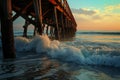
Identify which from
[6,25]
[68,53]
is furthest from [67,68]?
[6,25]

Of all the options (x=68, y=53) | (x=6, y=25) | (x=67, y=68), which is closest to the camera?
(x=67, y=68)

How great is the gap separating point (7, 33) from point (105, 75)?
3204 millimetres

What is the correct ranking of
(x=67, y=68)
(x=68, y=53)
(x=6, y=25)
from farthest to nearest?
(x=68, y=53) → (x=6, y=25) → (x=67, y=68)

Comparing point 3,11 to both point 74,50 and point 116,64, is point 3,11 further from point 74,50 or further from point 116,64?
point 116,64

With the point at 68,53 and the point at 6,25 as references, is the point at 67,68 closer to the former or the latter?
the point at 68,53

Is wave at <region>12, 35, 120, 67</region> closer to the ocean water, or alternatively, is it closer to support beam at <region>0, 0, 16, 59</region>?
the ocean water

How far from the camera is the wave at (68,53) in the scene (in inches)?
263

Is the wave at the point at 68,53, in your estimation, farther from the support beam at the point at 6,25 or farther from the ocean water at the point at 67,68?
the support beam at the point at 6,25

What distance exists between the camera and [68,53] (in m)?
7.68

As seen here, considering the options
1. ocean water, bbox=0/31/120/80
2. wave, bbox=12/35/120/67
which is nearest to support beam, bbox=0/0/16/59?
ocean water, bbox=0/31/120/80


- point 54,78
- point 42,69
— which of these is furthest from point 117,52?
point 54,78

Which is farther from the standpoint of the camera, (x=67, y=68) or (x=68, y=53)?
(x=68, y=53)

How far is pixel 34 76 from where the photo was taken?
4887mm

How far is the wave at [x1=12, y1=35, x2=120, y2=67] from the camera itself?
21.9 feet
